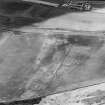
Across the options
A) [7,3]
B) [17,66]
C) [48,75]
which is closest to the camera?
[7,3]

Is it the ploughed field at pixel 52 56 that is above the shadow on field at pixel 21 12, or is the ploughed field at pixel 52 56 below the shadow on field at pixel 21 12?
below

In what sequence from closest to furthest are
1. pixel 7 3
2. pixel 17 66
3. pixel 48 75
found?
pixel 7 3, pixel 17 66, pixel 48 75

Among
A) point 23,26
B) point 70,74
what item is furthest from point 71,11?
point 70,74

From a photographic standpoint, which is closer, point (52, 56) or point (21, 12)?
point (21, 12)

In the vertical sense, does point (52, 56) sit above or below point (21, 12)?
below

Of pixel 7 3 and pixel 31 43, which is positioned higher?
pixel 7 3

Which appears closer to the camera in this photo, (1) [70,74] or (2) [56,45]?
(2) [56,45]

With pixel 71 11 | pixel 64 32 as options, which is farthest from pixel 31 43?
pixel 71 11

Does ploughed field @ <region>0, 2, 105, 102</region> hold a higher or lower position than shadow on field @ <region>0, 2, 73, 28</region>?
lower

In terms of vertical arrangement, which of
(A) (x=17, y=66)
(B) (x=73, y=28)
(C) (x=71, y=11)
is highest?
(C) (x=71, y=11)

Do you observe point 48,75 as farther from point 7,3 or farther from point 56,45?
point 7,3
